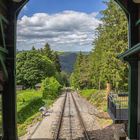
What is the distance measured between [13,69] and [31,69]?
84770 millimetres

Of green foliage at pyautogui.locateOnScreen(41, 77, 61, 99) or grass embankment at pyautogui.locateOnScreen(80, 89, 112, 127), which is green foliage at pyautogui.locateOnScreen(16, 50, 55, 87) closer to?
green foliage at pyautogui.locateOnScreen(41, 77, 61, 99)

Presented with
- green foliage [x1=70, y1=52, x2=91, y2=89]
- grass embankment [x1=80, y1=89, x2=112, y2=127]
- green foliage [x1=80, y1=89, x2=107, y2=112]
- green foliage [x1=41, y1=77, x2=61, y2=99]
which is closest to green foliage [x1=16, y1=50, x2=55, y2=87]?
green foliage [x1=70, y1=52, x2=91, y2=89]

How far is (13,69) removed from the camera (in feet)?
46.0

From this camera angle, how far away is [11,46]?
1396cm

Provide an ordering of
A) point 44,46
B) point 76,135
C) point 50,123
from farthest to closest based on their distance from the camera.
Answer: point 44,46 < point 50,123 < point 76,135

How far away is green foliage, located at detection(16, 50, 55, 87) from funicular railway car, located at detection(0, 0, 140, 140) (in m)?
82.9

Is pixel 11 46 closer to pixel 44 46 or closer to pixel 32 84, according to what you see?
pixel 32 84

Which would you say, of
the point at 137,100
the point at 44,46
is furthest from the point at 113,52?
the point at 44,46

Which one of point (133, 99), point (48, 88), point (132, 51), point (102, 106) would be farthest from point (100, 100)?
point (132, 51)

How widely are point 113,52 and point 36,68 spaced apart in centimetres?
6522

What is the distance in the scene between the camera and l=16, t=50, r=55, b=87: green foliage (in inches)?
3834

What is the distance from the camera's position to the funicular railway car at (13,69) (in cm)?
1394

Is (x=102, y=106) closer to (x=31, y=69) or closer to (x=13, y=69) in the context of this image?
(x=13, y=69)

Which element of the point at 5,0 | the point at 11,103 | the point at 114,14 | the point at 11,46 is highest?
the point at 114,14
